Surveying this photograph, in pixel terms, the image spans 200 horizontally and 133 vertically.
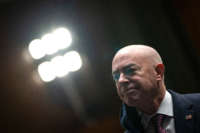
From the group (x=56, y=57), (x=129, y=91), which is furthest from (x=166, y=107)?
(x=56, y=57)

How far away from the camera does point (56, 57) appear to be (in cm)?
350

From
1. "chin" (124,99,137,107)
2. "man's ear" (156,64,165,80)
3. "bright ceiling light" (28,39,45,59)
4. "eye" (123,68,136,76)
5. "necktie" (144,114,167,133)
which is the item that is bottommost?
"necktie" (144,114,167,133)

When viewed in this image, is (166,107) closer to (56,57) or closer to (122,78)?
(122,78)

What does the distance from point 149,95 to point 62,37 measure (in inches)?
76.1

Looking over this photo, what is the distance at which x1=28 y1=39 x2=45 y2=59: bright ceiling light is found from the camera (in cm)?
350

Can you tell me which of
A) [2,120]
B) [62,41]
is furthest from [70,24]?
[2,120]

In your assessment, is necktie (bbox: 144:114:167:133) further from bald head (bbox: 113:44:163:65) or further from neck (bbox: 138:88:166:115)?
bald head (bbox: 113:44:163:65)

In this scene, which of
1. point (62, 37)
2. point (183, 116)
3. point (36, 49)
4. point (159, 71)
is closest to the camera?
point (183, 116)

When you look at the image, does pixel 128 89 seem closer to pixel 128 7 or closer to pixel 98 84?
pixel 128 7

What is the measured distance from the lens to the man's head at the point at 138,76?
1.66 metres

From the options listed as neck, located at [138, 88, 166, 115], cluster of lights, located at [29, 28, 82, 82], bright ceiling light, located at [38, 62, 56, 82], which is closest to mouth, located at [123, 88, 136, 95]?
neck, located at [138, 88, 166, 115]

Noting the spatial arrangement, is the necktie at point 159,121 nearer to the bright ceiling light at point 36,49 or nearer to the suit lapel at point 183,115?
the suit lapel at point 183,115

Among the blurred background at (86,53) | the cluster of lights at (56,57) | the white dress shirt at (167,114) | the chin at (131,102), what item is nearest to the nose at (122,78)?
the chin at (131,102)

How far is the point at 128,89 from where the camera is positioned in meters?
1.67
